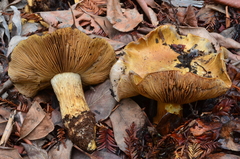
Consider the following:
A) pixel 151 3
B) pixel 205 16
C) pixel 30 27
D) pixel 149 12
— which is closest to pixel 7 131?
pixel 30 27

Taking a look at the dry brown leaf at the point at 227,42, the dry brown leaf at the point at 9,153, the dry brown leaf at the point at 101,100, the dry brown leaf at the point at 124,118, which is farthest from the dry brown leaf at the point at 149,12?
the dry brown leaf at the point at 9,153

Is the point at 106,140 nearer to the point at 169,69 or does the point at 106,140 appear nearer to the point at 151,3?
the point at 169,69

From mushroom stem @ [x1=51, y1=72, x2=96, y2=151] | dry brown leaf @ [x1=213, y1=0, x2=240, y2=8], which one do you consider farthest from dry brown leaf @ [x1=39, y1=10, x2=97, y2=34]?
A: dry brown leaf @ [x1=213, y1=0, x2=240, y2=8]

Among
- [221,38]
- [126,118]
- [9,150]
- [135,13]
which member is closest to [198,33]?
[221,38]

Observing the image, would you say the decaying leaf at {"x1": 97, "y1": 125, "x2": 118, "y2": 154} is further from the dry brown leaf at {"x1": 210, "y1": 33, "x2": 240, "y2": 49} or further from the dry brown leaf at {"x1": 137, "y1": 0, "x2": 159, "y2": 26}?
the dry brown leaf at {"x1": 210, "y1": 33, "x2": 240, "y2": 49}

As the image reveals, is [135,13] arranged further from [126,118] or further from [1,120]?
[1,120]
